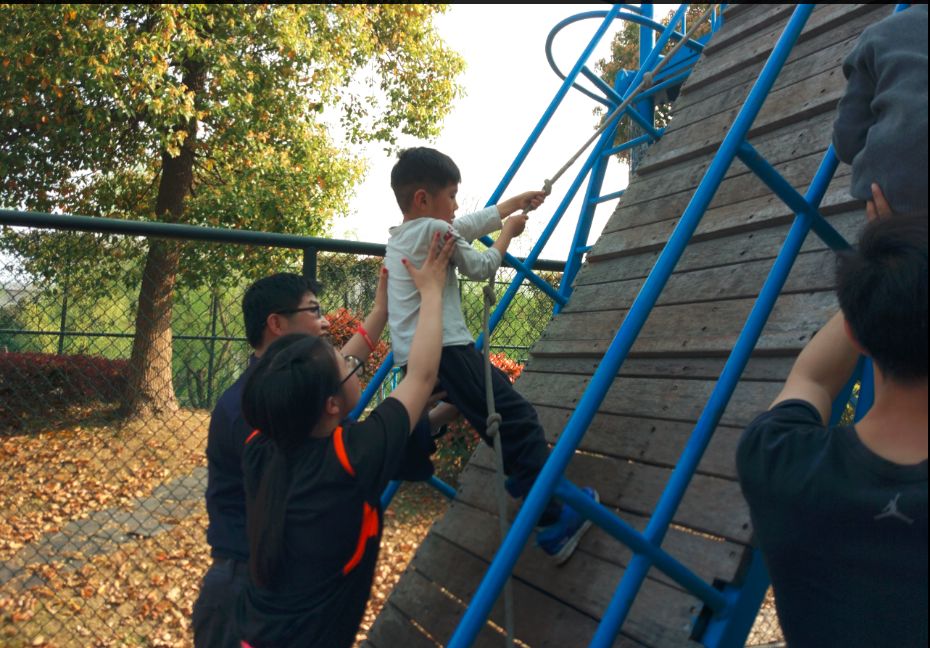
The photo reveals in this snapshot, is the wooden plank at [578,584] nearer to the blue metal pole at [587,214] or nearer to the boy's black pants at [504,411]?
the boy's black pants at [504,411]

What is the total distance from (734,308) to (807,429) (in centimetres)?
126

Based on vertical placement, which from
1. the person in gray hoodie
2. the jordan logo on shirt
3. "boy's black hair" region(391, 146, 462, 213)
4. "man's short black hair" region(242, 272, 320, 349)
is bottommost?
the jordan logo on shirt

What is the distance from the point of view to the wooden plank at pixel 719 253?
7.68 ft

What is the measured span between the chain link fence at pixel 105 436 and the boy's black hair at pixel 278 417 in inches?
62.4

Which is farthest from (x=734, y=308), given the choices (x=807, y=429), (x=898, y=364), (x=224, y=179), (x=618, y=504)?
(x=224, y=179)

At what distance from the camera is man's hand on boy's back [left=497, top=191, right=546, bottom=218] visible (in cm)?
252

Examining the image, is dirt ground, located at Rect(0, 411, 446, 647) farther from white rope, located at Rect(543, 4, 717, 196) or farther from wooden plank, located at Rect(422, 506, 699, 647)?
white rope, located at Rect(543, 4, 717, 196)

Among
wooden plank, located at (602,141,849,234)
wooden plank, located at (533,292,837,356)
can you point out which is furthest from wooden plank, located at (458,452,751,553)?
wooden plank, located at (602,141,849,234)

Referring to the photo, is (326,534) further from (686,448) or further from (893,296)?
(893,296)

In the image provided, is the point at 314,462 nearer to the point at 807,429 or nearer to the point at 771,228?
the point at 807,429

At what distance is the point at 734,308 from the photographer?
2.45 metres

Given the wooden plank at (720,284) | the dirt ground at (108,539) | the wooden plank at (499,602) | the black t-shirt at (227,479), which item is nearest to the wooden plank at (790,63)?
the wooden plank at (720,284)

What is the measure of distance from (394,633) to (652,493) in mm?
1055

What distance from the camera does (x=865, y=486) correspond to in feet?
3.61
